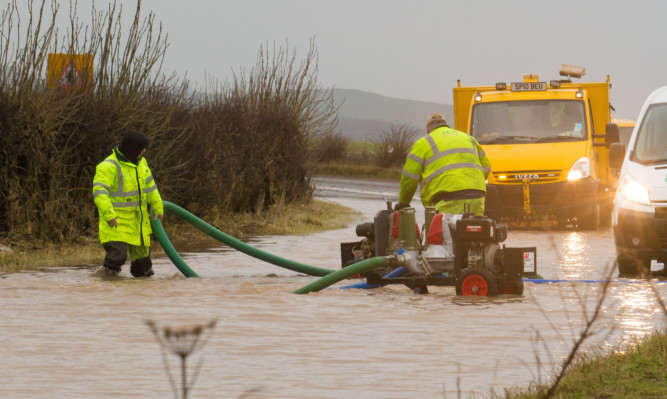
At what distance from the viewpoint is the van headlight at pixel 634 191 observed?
1228 cm

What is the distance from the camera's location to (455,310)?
32.6 ft

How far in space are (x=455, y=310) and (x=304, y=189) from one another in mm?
16074

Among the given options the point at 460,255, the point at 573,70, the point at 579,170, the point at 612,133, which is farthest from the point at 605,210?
the point at 460,255

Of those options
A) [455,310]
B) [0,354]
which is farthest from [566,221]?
[0,354]

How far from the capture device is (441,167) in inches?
438

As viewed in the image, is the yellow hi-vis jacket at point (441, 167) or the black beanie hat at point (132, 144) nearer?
the yellow hi-vis jacket at point (441, 167)

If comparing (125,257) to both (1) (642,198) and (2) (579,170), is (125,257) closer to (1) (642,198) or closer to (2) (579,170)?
(1) (642,198)

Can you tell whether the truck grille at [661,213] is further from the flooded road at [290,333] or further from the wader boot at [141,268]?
the wader boot at [141,268]

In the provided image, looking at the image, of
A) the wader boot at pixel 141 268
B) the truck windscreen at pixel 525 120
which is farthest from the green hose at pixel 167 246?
the truck windscreen at pixel 525 120

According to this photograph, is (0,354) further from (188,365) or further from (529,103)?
(529,103)

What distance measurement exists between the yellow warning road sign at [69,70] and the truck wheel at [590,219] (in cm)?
832

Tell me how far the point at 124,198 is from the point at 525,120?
9.91 meters

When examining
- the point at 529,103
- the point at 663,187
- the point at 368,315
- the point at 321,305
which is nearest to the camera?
the point at 368,315

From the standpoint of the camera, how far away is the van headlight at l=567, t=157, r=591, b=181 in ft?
63.3
